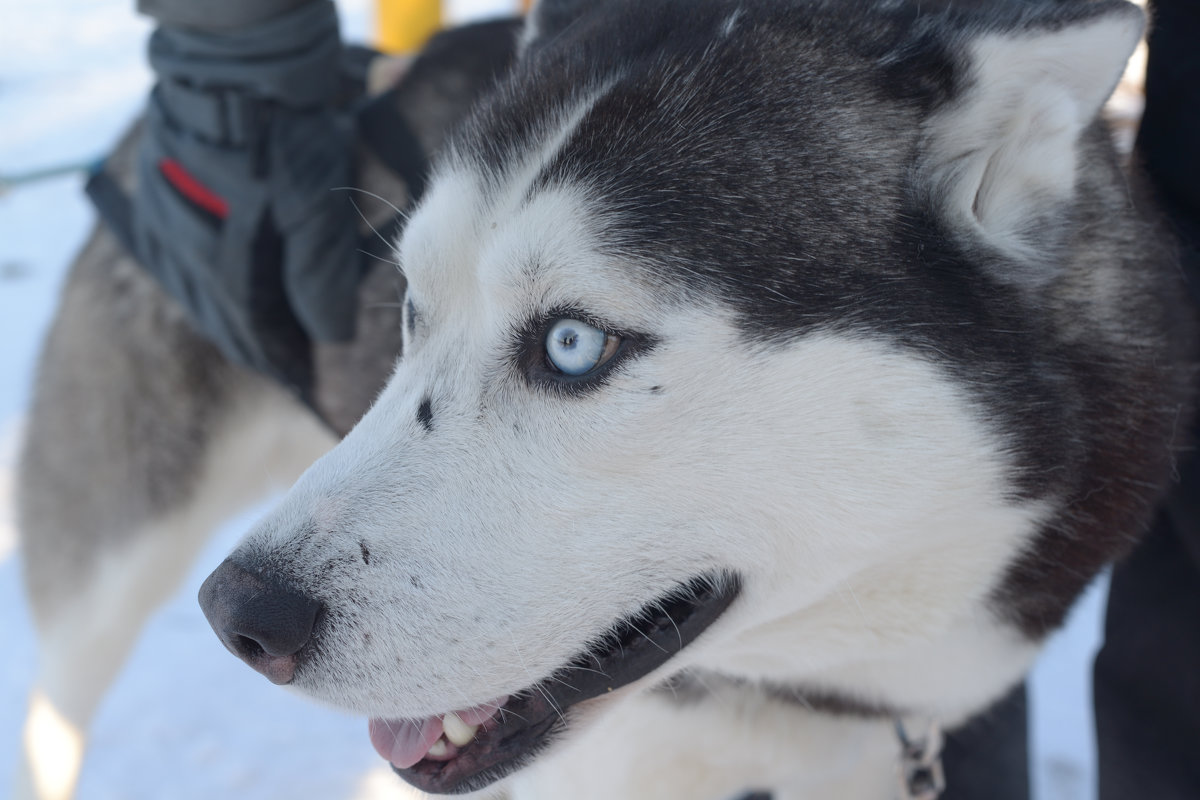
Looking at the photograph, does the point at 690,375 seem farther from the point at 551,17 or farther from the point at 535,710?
the point at 551,17

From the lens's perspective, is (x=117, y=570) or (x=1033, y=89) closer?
(x=1033, y=89)

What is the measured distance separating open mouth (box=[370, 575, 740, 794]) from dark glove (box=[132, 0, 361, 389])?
920mm

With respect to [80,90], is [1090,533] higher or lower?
higher

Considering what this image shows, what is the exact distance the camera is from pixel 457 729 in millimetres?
1211

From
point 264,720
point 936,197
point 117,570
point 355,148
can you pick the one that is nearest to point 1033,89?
point 936,197

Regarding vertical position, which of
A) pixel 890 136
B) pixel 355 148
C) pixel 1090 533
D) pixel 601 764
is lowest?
pixel 601 764

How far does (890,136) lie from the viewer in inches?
45.5

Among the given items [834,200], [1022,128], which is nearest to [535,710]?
[834,200]

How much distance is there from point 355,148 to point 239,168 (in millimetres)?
256

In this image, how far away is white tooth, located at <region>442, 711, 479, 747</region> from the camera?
121 cm

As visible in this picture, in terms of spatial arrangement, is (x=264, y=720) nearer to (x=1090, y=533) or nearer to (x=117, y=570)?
(x=117, y=570)

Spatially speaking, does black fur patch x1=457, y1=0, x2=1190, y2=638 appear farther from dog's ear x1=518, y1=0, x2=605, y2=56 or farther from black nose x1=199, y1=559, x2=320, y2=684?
black nose x1=199, y1=559, x2=320, y2=684

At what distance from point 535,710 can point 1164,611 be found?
4.12ft

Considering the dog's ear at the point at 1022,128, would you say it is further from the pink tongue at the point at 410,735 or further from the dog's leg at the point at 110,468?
the dog's leg at the point at 110,468
